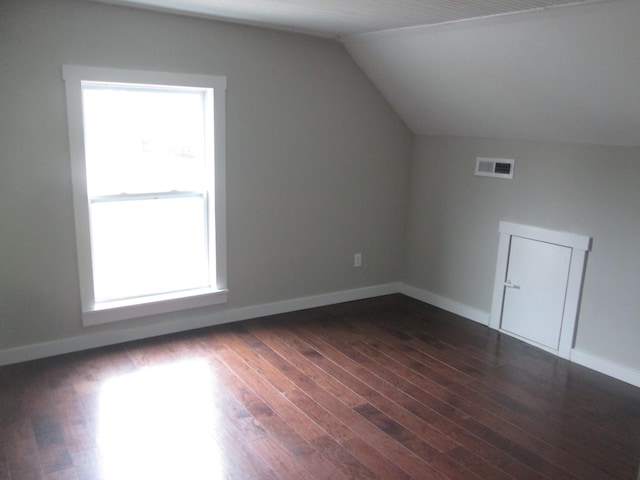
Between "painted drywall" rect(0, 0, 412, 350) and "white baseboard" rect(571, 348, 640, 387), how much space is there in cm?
181

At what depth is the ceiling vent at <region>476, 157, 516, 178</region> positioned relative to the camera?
12.9ft

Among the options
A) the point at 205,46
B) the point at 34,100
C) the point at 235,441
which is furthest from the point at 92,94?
the point at 235,441

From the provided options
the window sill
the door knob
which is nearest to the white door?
the door knob

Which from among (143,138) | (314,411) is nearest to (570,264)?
(314,411)

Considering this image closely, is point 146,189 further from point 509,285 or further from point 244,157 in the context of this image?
point 509,285

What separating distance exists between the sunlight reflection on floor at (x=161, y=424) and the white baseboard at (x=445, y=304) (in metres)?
2.21

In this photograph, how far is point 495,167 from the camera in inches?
159

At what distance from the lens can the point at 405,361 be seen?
11.5 feet

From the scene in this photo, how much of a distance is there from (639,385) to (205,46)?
359cm

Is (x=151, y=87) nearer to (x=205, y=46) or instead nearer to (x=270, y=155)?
(x=205, y=46)

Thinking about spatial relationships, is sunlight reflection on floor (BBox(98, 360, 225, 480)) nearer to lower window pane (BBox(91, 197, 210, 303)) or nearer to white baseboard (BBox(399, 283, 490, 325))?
lower window pane (BBox(91, 197, 210, 303))

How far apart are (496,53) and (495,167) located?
3.67 feet

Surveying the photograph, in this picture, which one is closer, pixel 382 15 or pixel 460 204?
pixel 382 15

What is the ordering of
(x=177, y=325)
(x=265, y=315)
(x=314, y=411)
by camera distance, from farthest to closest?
(x=265, y=315)
(x=177, y=325)
(x=314, y=411)
